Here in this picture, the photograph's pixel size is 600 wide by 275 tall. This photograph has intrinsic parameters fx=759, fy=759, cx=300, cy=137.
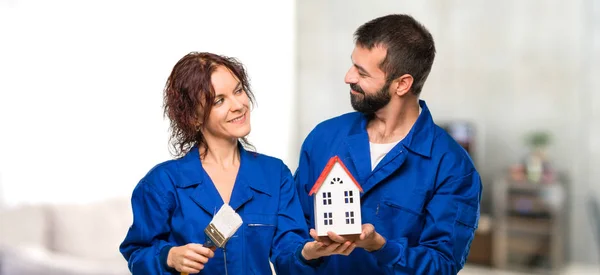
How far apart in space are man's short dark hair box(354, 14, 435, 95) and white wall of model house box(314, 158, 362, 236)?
347 millimetres

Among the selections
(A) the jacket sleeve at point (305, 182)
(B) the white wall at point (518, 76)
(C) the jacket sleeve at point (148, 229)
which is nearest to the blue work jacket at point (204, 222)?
(C) the jacket sleeve at point (148, 229)

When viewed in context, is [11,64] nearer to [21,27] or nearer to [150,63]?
[21,27]

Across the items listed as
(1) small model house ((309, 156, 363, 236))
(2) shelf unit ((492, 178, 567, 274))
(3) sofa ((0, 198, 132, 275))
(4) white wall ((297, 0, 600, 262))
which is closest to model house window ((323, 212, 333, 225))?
(1) small model house ((309, 156, 363, 236))

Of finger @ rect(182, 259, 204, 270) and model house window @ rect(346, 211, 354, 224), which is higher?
model house window @ rect(346, 211, 354, 224)

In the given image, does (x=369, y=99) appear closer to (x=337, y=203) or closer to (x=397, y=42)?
(x=397, y=42)

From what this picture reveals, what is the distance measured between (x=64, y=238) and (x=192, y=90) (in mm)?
2299

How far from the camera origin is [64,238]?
3.65 meters

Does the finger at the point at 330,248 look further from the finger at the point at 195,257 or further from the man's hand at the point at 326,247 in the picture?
the finger at the point at 195,257

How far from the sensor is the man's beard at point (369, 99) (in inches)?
70.0

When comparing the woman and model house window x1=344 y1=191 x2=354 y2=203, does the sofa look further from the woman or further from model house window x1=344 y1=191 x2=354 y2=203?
model house window x1=344 y1=191 x2=354 y2=203

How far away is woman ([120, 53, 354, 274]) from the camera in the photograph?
1.61m

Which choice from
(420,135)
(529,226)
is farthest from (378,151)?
(529,226)

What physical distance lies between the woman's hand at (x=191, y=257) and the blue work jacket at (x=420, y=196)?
0.41 m

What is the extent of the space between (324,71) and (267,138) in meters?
1.92
